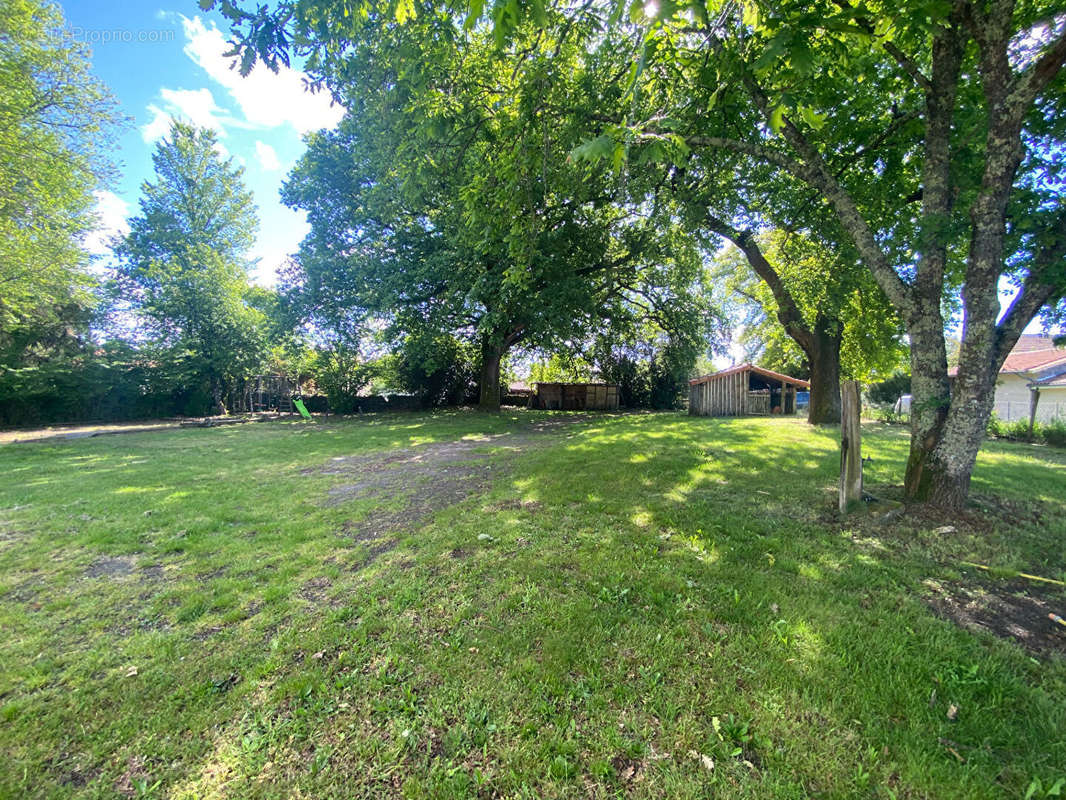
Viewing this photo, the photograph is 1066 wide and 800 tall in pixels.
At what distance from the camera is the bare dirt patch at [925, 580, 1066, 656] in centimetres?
250

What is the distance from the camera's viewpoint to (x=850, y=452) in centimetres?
457

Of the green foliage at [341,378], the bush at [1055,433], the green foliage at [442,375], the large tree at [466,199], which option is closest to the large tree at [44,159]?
the large tree at [466,199]

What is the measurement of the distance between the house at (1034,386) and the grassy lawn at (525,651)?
1493 cm

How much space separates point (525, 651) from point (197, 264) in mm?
25665

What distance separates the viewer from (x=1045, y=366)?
57.5 feet

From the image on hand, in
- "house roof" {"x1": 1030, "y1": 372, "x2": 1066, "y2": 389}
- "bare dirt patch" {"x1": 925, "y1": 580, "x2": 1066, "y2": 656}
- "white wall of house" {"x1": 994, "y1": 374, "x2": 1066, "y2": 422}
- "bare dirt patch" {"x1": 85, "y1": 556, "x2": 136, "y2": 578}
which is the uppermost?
"house roof" {"x1": 1030, "y1": 372, "x2": 1066, "y2": 389}

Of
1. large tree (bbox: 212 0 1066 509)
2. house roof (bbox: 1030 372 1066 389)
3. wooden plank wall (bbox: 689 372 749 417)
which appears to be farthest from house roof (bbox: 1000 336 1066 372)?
large tree (bbox: 212 0 1066 509)

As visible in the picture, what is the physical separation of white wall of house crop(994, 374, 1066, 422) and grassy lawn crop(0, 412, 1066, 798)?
52.8 feet

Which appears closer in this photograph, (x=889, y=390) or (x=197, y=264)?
(x=197, y=264)

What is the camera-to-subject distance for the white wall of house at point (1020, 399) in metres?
15.2

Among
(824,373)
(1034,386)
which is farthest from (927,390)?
(1034,386)

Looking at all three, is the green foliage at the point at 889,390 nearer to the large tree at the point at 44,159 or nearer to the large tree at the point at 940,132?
the large tree at the point at 940,132

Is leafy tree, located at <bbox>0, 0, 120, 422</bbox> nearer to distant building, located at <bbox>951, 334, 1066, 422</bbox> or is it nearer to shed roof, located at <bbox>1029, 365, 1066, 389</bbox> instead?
distant building, located at <bbox>951, 334, 1066, 422</bbox>

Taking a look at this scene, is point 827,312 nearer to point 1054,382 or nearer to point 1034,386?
point 1034,386
